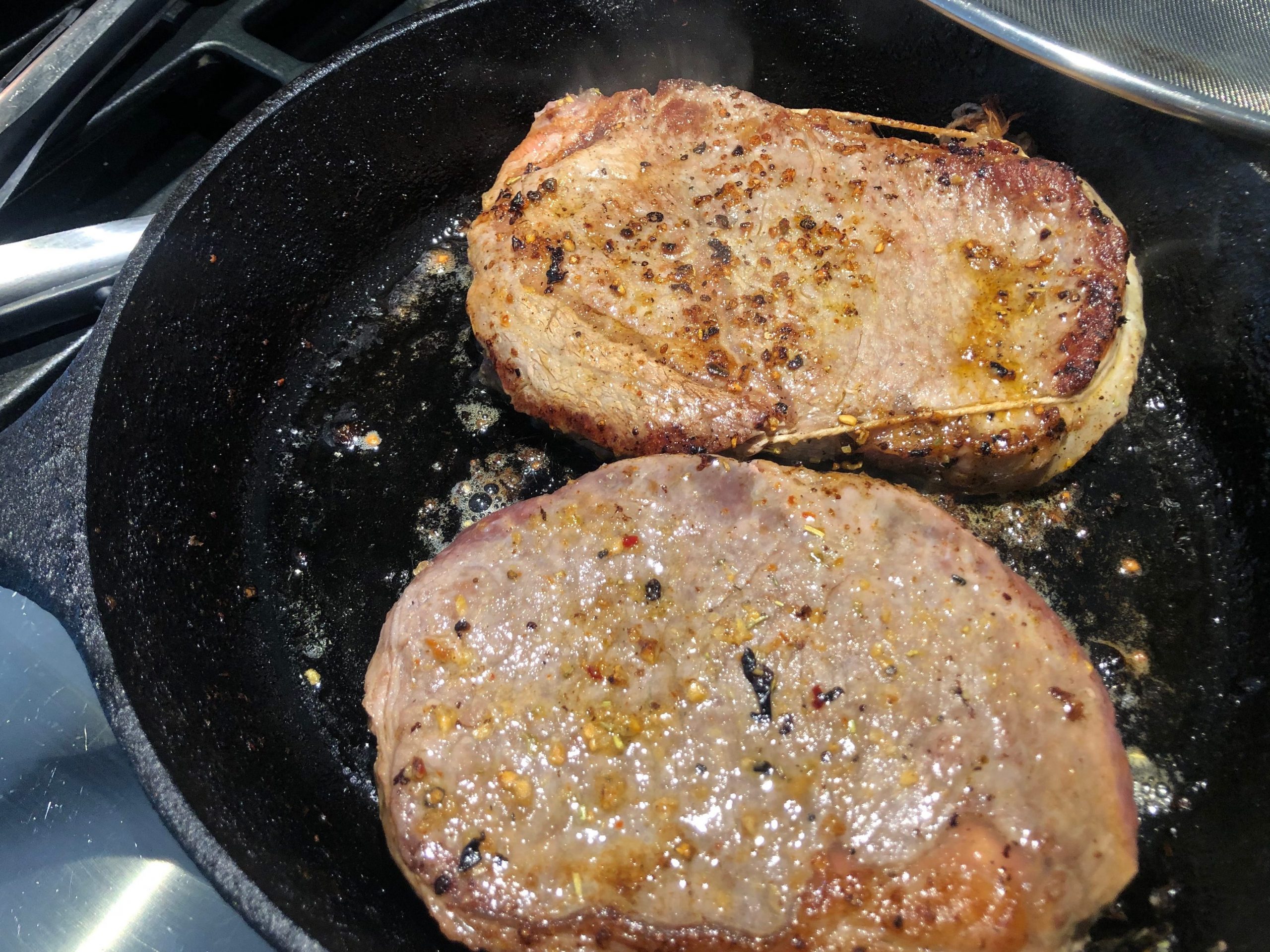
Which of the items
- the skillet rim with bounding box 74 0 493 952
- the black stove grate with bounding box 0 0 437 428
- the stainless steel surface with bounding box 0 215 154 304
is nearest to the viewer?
the skillet rim with bounding box 74 0 493 952

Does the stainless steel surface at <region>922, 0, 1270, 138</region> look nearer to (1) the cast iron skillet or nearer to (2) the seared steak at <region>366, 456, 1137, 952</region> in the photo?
(1) the cast iron skillet

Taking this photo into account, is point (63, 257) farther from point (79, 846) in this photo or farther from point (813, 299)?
point (813, 299)

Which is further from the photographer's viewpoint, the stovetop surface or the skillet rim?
the stovetop surface

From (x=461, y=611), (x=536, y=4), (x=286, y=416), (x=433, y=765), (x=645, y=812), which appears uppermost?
(x=536, y=4)

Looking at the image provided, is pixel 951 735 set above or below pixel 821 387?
below

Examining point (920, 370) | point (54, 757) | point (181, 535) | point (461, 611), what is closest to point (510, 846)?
point (461, 611)

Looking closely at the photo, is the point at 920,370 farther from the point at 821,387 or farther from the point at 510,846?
the point at 510,846

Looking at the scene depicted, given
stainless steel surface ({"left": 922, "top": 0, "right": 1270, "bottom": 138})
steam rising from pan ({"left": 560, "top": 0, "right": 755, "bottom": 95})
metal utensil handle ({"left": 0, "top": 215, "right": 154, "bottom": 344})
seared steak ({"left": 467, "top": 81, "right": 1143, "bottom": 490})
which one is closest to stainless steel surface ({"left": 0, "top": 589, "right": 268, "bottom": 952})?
metal utensil handle ({"left": 0, "top": 215, "right": 154, "bottom": 344})
